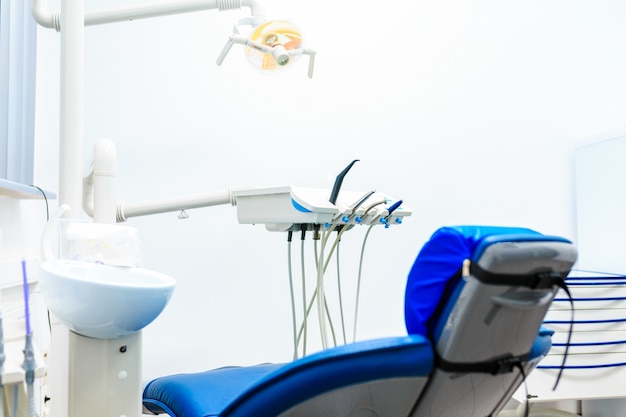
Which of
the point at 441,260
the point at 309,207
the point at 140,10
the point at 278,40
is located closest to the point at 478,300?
the point at 441,260

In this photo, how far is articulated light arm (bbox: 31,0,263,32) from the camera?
159cm

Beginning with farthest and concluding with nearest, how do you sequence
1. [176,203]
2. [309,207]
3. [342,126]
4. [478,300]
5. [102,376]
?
[342,126] → [176,203] → [309,207] → [102,376] → [478,300]

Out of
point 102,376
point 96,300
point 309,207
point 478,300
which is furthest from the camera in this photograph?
point 309,207

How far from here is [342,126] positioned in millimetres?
2529

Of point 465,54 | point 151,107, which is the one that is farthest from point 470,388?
point 465,54

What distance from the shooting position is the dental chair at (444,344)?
84 cm

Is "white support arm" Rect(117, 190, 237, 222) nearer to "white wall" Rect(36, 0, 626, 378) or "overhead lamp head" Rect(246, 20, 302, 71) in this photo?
"overhead lamp head" Rect(246, 20, 302, 71)

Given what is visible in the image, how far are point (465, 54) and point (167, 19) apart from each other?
5.57 feet

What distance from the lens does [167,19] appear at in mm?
2373

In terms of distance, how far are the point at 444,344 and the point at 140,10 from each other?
1.52 meters

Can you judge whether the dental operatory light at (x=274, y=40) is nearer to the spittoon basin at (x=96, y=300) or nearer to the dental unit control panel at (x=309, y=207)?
the dental unit control panel at (x=309, y=207)

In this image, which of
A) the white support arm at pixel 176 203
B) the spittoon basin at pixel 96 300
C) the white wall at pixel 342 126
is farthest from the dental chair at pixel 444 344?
the white wall at pixel 342 126

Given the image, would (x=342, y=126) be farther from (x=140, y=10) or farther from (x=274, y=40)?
(x=140, y=10)

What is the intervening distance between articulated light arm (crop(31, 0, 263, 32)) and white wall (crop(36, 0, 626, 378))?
604mm
